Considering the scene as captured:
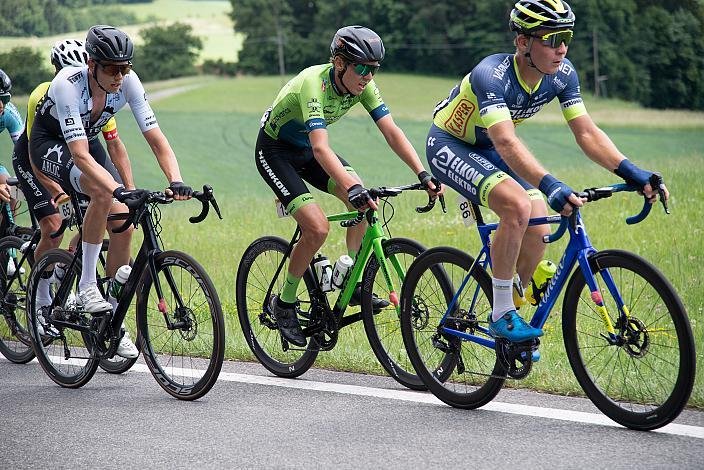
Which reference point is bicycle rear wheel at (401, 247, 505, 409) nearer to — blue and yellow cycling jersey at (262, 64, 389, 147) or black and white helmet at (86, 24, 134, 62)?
blue and yellow cycling jersey at (262, 64, 389, 147)

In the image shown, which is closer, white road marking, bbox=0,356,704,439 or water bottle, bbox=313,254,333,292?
white road marking, bbox=0,356,704,439

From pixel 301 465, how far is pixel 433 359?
4.80ft

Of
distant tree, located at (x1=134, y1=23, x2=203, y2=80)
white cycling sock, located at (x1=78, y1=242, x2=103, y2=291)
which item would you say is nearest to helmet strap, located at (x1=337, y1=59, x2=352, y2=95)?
white cycling sock, located at (x1=78, y1=242, x2=103, y2=291)

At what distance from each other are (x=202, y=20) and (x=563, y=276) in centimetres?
4691

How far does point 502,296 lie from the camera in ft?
19.0

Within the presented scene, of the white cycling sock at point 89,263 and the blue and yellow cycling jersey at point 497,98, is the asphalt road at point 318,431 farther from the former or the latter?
the blue and yellow cycling jersey at point 497,98

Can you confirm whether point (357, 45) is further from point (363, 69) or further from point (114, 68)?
point (114, 68)

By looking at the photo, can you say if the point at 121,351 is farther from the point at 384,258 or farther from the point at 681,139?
the point at 681,139

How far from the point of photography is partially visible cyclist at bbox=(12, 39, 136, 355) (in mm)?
7879

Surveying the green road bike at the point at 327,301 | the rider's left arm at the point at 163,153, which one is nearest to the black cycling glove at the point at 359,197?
the green road bike at the point at 327,301

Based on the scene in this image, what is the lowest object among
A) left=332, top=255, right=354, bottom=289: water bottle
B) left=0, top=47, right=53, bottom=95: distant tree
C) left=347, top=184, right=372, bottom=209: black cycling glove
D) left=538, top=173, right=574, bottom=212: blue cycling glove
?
left=0, top=47, right=53, bottom=95: distant tree

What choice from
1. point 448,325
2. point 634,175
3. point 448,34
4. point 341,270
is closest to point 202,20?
point 448,34

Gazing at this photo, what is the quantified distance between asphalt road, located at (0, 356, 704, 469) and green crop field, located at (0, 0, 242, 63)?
39808mm

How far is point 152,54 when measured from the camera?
4653 cm
